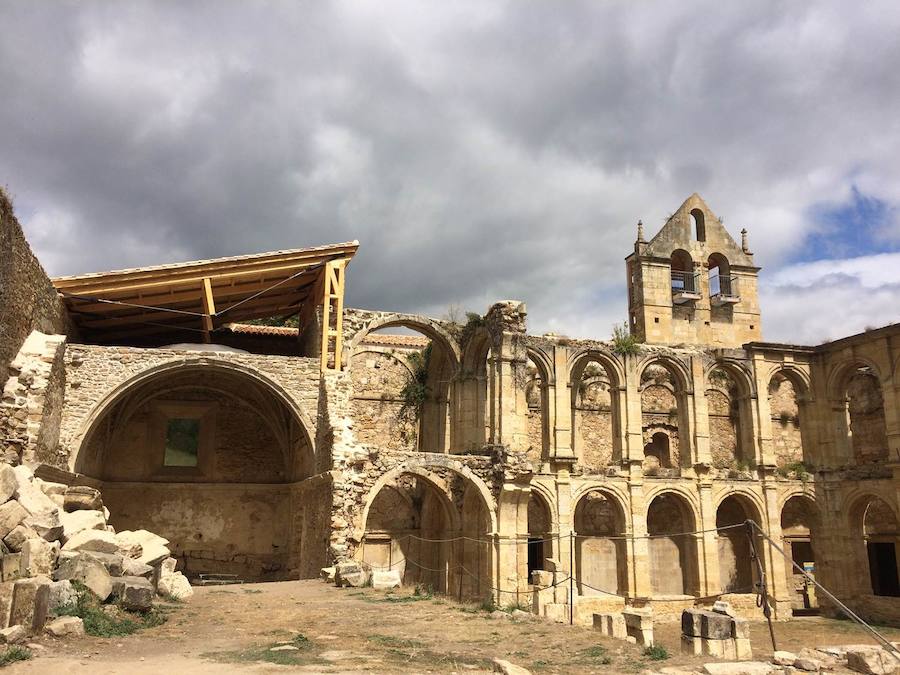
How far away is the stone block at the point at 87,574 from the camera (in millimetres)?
9094

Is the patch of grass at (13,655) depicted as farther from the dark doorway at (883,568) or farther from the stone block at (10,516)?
the dark doorway at (883,568)

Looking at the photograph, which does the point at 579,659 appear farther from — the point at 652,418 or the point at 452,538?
the point at 652,418

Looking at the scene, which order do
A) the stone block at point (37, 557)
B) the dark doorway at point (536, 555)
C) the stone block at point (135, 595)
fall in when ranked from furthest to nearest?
the dark doorway at point (536, 555)
the stone block at point (135, 595)
the stone block at point (37, 557)

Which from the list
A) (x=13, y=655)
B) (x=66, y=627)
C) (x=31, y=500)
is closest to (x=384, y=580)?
(x=31, y=500)

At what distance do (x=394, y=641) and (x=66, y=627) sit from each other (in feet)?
12.1

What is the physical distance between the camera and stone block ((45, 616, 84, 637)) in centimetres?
789

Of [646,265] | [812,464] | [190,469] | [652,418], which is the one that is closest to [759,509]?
[812,464]

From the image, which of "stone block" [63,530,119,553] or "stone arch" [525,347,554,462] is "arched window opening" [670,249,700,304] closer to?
"stone arch" [525,347,554,462]

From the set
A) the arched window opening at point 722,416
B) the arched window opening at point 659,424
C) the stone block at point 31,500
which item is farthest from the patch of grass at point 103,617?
the arched window opening at point 722,416

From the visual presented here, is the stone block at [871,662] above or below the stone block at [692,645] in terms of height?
below

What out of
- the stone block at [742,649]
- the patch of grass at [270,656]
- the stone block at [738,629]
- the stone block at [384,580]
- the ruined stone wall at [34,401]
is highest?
the ruined stone wall at [34,401]

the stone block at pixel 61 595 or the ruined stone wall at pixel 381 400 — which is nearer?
the stone block at pixel 61 595

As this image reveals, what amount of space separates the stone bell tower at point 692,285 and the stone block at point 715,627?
17.9 metres

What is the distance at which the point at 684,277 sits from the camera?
31.0m
